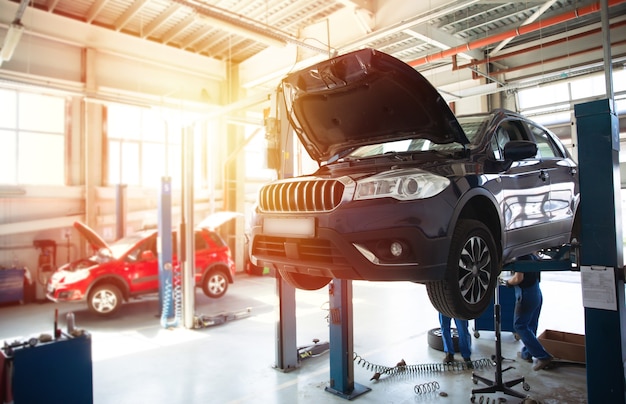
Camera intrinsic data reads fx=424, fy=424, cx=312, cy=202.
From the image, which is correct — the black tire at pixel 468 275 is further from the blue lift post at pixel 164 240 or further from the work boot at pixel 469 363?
the blue lift post at pixel 164 240

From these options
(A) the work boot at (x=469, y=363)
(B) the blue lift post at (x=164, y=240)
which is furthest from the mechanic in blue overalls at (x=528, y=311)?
(B) the blue lift post at (x=164, y=240)

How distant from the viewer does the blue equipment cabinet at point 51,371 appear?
9.48 ft

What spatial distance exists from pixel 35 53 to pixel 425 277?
379 inches

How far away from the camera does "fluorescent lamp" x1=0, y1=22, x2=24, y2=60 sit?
6176 millimetres

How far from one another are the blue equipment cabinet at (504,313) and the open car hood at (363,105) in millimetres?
3742

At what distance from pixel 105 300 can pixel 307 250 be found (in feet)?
19.8

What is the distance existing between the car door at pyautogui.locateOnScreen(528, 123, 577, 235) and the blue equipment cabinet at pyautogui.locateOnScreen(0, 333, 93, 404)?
3.77 metres

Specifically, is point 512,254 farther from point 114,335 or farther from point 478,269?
point 114,335

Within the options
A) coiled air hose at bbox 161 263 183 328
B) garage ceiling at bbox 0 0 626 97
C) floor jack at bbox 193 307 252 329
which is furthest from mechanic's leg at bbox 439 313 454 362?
coiled air hose at bbox 161 263 183 328

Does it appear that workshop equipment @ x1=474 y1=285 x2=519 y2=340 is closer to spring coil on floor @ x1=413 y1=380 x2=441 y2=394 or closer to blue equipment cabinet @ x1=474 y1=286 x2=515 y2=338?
blue equipment cabinet @ x1=474 y1=286 x2=515 y2=338

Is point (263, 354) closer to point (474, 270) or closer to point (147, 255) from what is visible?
point (147, 255)

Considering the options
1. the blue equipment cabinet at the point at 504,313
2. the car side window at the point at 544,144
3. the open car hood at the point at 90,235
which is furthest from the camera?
the open car hood at the point at 90,235

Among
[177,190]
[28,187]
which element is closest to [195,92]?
[177,190]

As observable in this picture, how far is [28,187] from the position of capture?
8.57 meters
